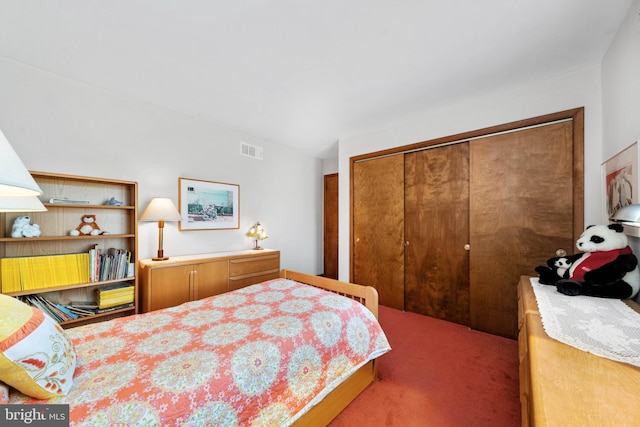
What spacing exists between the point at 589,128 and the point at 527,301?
5.85 ft

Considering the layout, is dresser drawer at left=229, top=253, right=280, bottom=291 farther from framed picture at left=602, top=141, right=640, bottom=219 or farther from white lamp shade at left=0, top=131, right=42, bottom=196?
framed picture at left=602, top=141, right=640, bottom=219

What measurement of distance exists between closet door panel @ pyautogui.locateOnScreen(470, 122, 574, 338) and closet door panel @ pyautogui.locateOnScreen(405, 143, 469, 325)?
10cm

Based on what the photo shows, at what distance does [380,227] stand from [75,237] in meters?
3.16

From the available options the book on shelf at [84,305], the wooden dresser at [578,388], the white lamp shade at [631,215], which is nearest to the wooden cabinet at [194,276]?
the book on shelf at [84,305]

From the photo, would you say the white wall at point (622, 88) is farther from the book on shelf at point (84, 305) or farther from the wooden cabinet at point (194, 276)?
the book on shelf at point (84, 305)

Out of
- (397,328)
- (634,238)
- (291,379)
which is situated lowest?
(397,328)

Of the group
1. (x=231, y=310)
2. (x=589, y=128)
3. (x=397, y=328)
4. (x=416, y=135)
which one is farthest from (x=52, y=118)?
(x=589, y=128)

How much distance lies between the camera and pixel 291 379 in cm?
122

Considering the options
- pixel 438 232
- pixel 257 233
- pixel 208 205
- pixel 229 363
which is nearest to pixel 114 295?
pixel 208 205

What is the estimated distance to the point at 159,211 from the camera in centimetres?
250

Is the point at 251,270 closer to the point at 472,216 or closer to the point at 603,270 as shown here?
the point at 472,216

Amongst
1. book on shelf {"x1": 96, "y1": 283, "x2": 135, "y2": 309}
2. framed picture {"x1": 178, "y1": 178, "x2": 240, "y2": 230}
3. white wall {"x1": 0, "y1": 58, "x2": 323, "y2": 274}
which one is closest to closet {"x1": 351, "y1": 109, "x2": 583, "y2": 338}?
white wall {"x1": 0, "y1": 58, "x2": 323, "y2": 274}

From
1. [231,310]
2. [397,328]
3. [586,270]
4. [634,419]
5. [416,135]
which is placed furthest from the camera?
[416,135]

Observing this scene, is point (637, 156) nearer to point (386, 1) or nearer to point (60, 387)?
point (386, 1)
